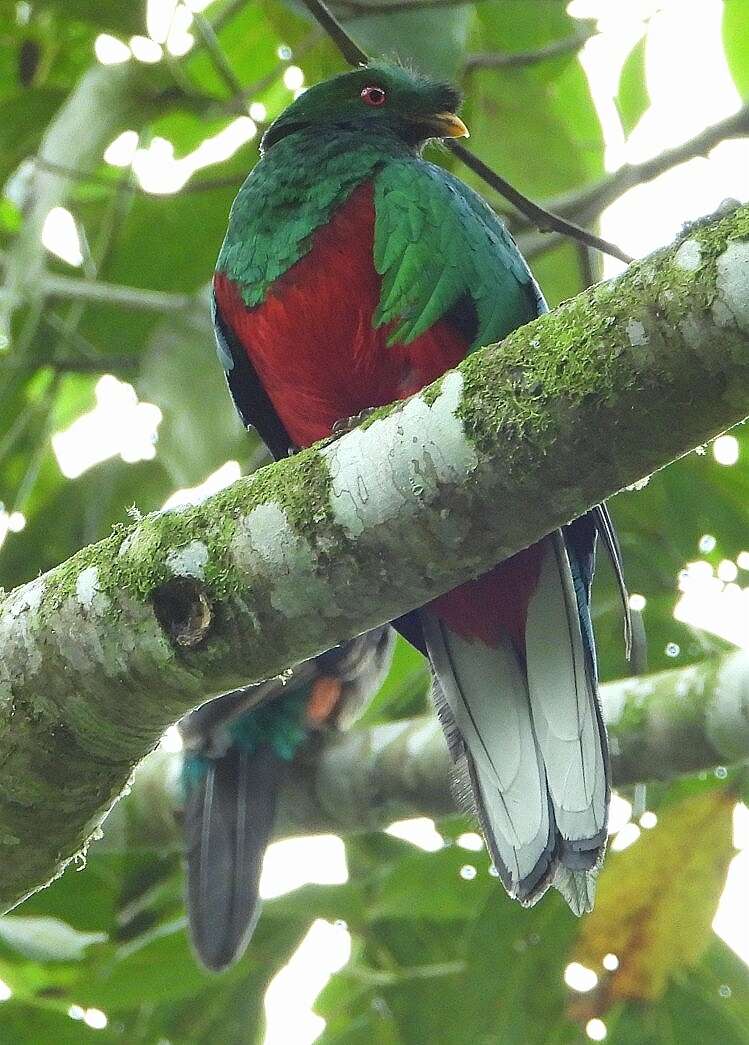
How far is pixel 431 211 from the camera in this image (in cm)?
298

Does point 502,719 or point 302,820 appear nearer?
point 502,719

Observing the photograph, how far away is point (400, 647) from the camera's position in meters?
4.44

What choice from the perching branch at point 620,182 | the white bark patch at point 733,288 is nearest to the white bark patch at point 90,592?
the white bark patch at point 733,288

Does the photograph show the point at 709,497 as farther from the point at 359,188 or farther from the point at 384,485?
the point at 384,485

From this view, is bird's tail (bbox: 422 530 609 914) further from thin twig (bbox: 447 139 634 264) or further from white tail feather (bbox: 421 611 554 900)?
thin twig (bbox: 447 139 634 264)

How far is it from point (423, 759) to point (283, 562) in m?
1.86

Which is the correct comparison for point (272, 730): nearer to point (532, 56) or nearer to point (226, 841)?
point (226, 841)

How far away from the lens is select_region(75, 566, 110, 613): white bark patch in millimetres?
2086

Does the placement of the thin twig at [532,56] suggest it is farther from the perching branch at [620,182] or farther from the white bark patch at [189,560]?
the white bark patch at [189,560]

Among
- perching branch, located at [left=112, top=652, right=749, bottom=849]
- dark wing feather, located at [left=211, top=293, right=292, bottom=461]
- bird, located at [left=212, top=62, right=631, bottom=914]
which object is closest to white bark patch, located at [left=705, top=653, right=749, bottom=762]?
perching branch, located at [left=112, top=652, right=749, bottom=849]

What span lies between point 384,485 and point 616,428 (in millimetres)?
358

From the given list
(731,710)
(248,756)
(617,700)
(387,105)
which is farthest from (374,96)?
(248,756)

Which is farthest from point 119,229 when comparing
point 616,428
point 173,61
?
point 616,428

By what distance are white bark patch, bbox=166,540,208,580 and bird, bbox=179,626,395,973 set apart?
2281 mm
